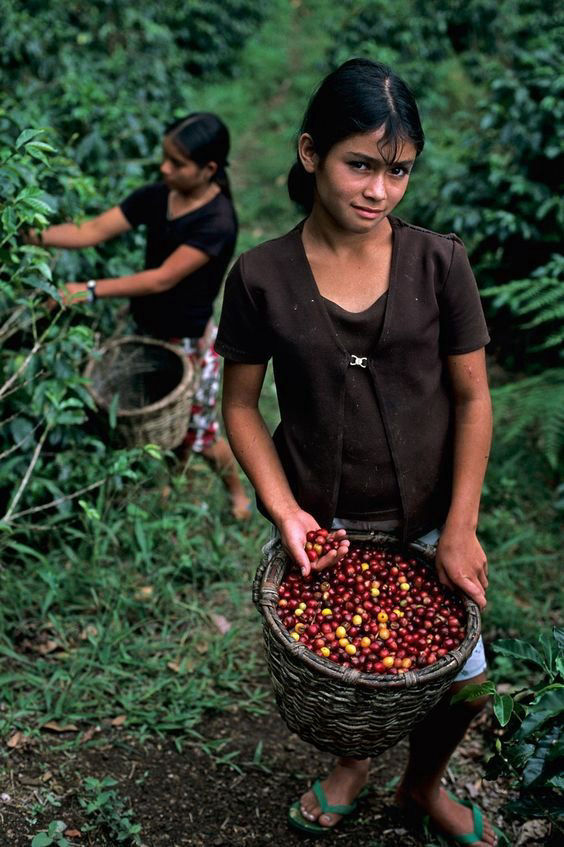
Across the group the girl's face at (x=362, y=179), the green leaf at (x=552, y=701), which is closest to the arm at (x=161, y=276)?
the girl's face at (x=362, y=179)

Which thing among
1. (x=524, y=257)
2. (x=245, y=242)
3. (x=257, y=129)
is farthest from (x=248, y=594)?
(x=257, y=129)

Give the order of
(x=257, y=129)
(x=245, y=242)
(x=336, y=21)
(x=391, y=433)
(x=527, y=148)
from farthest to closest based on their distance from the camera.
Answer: (x=336, y=21), (x=257, y=129), (x=245, y=242), (x=527, y=148), (x=391, y=433)

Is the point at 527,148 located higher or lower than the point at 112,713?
higher

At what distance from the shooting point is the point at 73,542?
3.64 meters

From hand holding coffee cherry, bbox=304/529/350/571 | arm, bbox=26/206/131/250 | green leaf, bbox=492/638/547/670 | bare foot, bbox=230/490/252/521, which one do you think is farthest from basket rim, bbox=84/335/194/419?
green leaf, bbox=492/638/547/670

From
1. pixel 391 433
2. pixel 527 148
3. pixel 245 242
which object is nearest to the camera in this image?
pixel 391 433

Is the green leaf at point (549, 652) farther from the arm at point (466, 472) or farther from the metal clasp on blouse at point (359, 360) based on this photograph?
the metal clasp on blouse at point (359, 360)

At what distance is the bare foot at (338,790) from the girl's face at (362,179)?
159 centimetres

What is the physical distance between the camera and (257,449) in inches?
87.9

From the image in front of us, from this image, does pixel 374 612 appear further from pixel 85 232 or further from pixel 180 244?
pixel 85 232

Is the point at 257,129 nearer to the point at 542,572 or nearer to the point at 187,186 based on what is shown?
the point at 187,186

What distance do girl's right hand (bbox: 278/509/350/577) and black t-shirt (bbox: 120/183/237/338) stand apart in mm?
1933

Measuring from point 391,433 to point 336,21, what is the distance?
1009cm

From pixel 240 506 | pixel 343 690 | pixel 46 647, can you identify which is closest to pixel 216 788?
pixel 46 647
